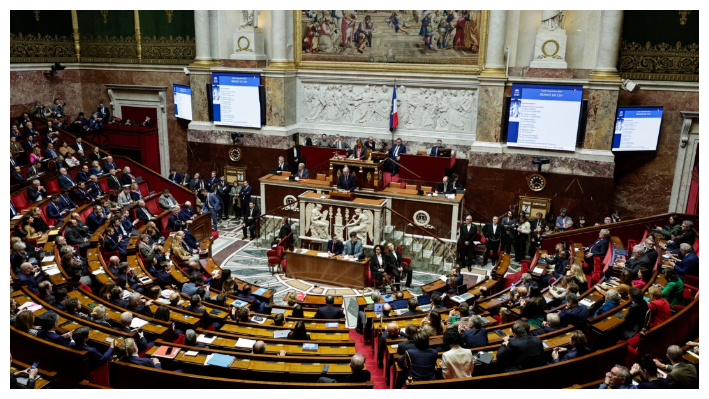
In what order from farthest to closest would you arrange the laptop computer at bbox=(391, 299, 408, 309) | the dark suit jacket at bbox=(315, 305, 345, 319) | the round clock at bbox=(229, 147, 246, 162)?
the round clock at bbox=(229, 147, 246, 162) < the laptop computer at bbox=(391, 299, 408, 309) < the dark suit jacket at bbox=(315, 305, 345, 319)

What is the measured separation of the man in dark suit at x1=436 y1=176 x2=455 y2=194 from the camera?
1418 centimetres

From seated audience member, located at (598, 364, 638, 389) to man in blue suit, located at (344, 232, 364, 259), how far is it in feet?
23.8

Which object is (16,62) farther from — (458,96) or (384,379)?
(384,379)

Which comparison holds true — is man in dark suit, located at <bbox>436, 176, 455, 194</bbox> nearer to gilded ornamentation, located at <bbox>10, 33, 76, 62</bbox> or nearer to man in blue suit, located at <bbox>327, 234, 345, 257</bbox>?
man in blue suit, located at <bbox>327, 234, 345, 257</bbox>

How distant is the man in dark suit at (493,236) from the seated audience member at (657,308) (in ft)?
21.3

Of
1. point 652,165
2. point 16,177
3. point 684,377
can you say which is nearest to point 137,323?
point 684,377

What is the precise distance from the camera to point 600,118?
14242 millimetres

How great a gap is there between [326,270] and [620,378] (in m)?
7.71

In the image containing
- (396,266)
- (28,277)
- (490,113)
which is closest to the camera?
(28,277)

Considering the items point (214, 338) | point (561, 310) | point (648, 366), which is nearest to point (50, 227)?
point (214, 338)

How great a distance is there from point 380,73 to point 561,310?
10633 millimetres

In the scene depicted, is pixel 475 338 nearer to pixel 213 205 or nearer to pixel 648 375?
pixel 648 375

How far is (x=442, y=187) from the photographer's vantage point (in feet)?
46.8

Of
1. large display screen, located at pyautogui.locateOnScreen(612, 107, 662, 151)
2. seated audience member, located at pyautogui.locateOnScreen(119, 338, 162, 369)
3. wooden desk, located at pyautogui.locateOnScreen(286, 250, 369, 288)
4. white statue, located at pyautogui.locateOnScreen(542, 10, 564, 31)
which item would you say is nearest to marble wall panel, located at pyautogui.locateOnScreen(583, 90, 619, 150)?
large display screen, located at pyautogui.locateOnScreen(612, 107, 662, 151)
